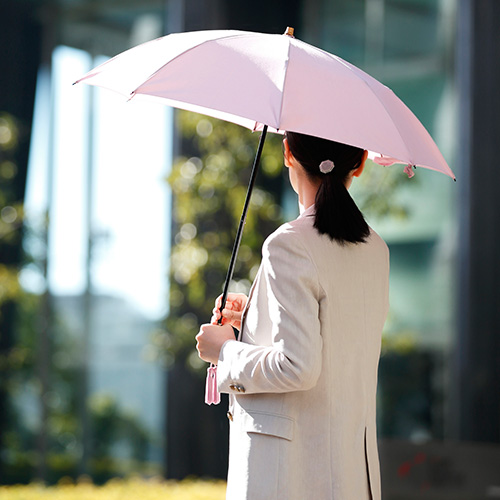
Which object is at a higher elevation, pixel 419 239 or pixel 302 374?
pixel 419 239

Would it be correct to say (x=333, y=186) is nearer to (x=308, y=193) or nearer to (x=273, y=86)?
(x=308, y=193)

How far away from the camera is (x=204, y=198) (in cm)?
638

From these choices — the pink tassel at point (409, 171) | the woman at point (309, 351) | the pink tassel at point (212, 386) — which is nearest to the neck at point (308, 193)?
the woman at point (309, 351)

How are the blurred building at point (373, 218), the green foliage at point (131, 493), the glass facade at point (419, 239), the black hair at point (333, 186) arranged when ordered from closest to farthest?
1. the black hair at point (333, 186)
2. the green foliage at point (131, 493)
3. the blurred building at point (373, 218)
4. the glass facade at point (419, 239)

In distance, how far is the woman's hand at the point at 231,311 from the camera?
235 cm

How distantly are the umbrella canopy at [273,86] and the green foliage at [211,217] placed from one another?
12.5 feet

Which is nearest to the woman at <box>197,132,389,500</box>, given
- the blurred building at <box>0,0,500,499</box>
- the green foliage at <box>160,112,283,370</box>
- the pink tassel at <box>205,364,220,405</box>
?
the pink tassel at <box>205,364,220,405</box>

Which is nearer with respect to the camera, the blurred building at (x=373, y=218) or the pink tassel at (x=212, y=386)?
the pink tassel at (x=212, y=386)

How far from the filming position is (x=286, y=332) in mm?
1979

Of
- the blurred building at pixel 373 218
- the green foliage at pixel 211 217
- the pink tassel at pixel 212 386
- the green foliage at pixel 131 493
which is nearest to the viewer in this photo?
the pink tassel at pixel 212 386

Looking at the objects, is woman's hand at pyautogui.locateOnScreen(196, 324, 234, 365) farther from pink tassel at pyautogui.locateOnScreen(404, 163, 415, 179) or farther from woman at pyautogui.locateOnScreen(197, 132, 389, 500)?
pink tassel at pyautogui.locateOnScreen(404, 163, 415, 179)

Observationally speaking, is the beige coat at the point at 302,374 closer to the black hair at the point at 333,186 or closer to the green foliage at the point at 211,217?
the black hair at the point at 333,186

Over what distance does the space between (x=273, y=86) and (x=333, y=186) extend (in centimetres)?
28

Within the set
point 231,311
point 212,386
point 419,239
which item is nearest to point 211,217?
point 419,239
